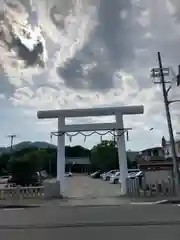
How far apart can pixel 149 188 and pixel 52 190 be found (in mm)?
6108

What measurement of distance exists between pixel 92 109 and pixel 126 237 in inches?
695

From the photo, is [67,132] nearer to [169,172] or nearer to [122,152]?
[122,152]

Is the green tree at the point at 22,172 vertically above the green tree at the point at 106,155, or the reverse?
the green tree at the point at 106,155

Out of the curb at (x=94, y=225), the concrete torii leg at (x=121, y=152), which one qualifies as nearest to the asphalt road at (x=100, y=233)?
the curb at (x=94, y=225)

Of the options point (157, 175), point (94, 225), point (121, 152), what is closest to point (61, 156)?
point (121, 152)

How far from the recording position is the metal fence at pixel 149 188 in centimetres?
2225

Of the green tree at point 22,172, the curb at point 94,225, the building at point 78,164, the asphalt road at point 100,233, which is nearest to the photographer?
the asphalt road at point 100,233

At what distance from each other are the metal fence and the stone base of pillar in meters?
4.54

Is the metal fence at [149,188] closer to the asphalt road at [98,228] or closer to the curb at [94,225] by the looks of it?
the asphalt road at [98,228]

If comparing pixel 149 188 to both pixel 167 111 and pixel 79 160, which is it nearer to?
pixel 167 111

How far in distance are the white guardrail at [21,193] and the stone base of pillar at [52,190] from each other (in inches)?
10.5

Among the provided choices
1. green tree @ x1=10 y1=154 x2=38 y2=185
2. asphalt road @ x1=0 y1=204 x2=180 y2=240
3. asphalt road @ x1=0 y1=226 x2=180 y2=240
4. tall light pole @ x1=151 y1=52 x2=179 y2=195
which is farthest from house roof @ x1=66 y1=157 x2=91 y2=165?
asphalt road @ x1=0 y1=226 x2=180 y2=240

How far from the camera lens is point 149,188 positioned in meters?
22.5

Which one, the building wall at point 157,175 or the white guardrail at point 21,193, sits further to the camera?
the building wall at point 157,175
